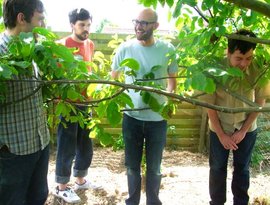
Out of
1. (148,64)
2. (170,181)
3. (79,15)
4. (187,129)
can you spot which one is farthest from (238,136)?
(187,129)

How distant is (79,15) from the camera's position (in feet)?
10.6

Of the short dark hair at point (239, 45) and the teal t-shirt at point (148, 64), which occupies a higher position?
the short dark hair at point (239, 45)

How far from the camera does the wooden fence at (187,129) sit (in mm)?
5121

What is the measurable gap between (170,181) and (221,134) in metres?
1.52

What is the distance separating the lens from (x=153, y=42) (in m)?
2.83

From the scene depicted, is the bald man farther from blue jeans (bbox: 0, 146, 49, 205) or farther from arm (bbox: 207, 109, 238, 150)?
blue jeans (bbox: 0, 146, 49, 205)

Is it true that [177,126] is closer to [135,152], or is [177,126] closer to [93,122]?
[135,152]

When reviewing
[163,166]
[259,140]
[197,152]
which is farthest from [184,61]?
[197,152]

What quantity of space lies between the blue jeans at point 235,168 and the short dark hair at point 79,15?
4.90ft

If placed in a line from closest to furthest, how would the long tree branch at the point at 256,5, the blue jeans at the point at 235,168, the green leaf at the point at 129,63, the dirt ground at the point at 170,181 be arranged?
1. the long tree branch at the point at 256,5
2. the green leaf at the point at 129,63
3. the blue jeans at the point at 235,168
4. the dirt ground at the point at 170,181

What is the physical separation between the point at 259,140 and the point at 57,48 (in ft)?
13.1

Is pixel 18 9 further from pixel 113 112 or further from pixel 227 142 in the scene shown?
pixel 227 142

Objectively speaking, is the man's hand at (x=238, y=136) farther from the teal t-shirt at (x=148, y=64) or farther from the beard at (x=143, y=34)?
the beard at (x=143, y=34)

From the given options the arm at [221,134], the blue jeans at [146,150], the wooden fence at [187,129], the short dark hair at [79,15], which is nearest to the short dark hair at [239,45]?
the arm at [221,134]
